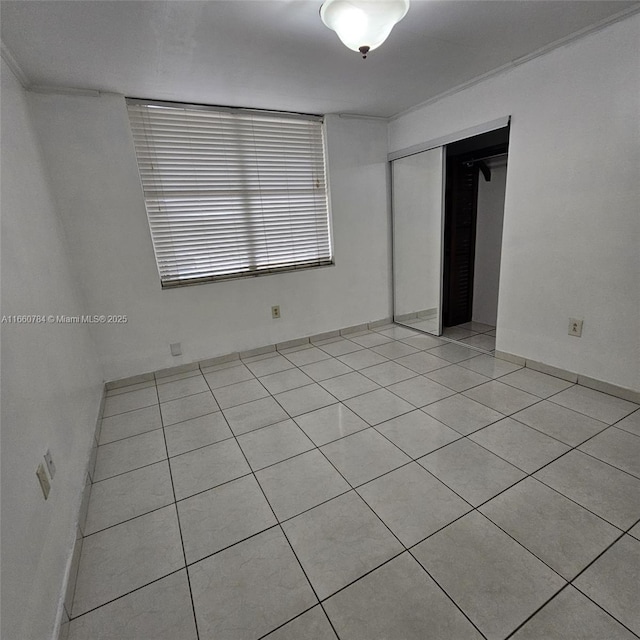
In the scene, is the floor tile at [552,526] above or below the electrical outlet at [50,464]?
below

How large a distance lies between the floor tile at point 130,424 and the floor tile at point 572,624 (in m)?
2.19

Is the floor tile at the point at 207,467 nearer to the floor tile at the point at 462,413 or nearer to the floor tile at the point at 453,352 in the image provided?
the floor tile at the point at 462,413

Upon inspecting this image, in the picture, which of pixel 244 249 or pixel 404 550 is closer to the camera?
pixel 404 550

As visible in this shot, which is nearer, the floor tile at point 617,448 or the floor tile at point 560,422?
the floor tile at point 617,448

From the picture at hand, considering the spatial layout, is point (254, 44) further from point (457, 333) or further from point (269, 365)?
point (457, 333)

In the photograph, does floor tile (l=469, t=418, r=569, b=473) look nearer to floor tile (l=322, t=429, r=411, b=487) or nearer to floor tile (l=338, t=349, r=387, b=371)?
floor tile (l=322, t=429, r=411, b=487)

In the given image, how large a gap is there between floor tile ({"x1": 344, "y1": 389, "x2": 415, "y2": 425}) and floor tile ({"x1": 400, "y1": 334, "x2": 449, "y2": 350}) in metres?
1.05

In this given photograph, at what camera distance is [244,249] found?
3.24 m

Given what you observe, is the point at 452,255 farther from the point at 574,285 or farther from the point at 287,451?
the point at 287,451

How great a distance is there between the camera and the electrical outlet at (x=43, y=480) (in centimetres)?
124

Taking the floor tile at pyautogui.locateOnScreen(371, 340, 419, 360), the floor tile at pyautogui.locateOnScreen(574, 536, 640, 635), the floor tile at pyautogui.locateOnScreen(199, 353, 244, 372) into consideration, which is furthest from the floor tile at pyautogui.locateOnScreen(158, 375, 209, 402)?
the floor tile at pyautogui.locateOnScreen(574, 536, 640, 635)

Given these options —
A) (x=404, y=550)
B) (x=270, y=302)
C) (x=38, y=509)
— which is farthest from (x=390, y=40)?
(x=38, y=509)

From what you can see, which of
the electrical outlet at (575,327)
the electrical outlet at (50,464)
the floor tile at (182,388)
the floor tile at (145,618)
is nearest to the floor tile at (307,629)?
the floor tile at (145,618)

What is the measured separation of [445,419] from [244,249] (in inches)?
89.1
